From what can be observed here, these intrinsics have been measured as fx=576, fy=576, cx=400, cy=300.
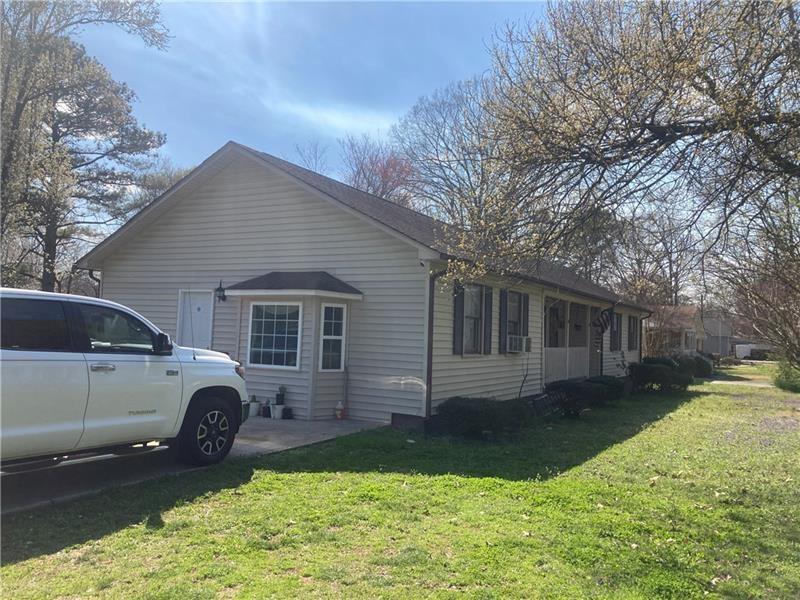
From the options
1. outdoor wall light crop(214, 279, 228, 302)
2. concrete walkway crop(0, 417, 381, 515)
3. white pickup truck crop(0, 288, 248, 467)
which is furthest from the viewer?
outdoor wall light crop(214, 279, 228, 302)

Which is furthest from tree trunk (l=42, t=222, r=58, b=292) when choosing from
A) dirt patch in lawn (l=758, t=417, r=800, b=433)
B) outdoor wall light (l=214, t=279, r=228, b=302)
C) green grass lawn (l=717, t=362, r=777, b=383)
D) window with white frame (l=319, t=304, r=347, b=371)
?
green grass lawn (l=717, t=362, r=777, b=383)

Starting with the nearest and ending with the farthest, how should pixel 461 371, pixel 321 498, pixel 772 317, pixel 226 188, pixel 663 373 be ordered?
1. pixel 321 498
2. pixel 461 371
3. pixel 226 188
4. pixel 772 317
5. pixel 663 373

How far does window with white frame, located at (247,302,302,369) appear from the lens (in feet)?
35.6

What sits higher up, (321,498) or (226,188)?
(226,188)

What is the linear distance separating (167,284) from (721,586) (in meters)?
12.0

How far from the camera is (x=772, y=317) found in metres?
15.8

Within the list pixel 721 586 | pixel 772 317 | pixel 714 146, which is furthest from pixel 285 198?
pixel 772 317

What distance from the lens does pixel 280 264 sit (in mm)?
11719

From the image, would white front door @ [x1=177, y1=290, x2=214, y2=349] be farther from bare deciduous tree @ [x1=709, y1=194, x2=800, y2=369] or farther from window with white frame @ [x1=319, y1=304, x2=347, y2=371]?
bare deciduous tree @ [x1=709, y1=194, x2=800, y2=369]

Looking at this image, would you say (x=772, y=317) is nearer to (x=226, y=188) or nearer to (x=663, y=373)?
(x=663, y=373)

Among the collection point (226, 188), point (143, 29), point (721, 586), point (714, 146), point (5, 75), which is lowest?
point (721, 586)

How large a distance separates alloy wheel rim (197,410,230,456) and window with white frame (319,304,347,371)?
3.64 meters

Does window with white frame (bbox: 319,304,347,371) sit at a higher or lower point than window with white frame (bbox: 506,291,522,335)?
lower

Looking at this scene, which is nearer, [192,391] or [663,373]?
[192,391]
